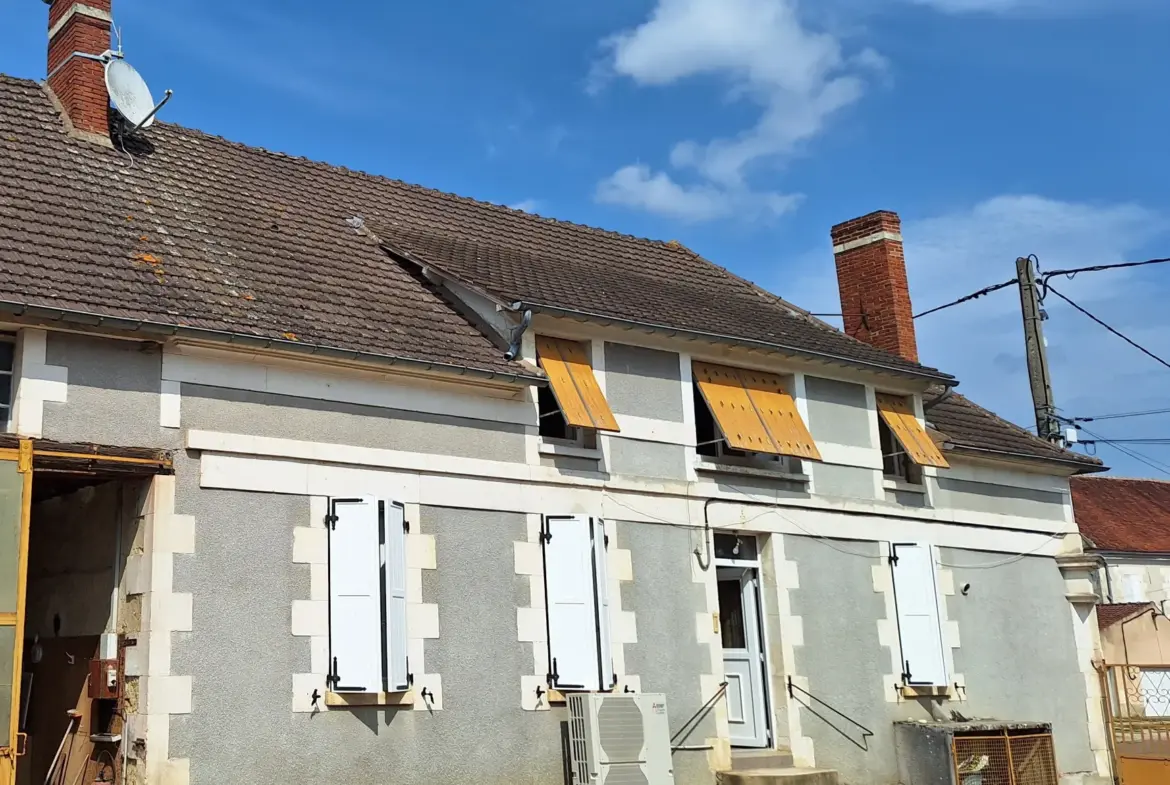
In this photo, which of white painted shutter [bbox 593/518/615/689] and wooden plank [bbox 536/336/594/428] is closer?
white painted shutter [bbox 593/518/615/689]

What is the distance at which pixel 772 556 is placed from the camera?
45.6 ft

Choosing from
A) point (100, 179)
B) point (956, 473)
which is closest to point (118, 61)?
point (100, 179)

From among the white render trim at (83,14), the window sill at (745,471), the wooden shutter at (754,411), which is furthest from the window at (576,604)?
the white render trim at (83,14)

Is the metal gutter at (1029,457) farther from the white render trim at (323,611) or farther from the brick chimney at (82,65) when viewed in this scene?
the brick chimney at (82,65)

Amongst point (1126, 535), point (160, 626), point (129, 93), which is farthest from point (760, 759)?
point (1126, 535)

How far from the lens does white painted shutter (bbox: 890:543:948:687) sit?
48.6 ft

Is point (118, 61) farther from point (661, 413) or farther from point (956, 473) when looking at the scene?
point (956, 473)

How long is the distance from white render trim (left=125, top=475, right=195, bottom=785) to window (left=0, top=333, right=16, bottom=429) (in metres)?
1.15

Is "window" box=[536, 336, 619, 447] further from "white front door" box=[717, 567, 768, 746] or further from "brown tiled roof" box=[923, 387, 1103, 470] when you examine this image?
"brown tiled roof" box=[923, 387, 1103, 470]

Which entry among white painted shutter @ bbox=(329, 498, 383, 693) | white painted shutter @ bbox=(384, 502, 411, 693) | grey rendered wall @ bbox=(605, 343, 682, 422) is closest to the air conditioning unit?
white painted shutter @ bbox=(384, 502, 411, 693)

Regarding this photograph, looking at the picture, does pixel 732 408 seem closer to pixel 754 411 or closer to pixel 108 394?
pixel 754 411

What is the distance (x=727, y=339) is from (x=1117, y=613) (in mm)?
10981

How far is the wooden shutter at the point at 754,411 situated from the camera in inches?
541

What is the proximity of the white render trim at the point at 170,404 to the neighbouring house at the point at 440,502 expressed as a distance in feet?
0.17
